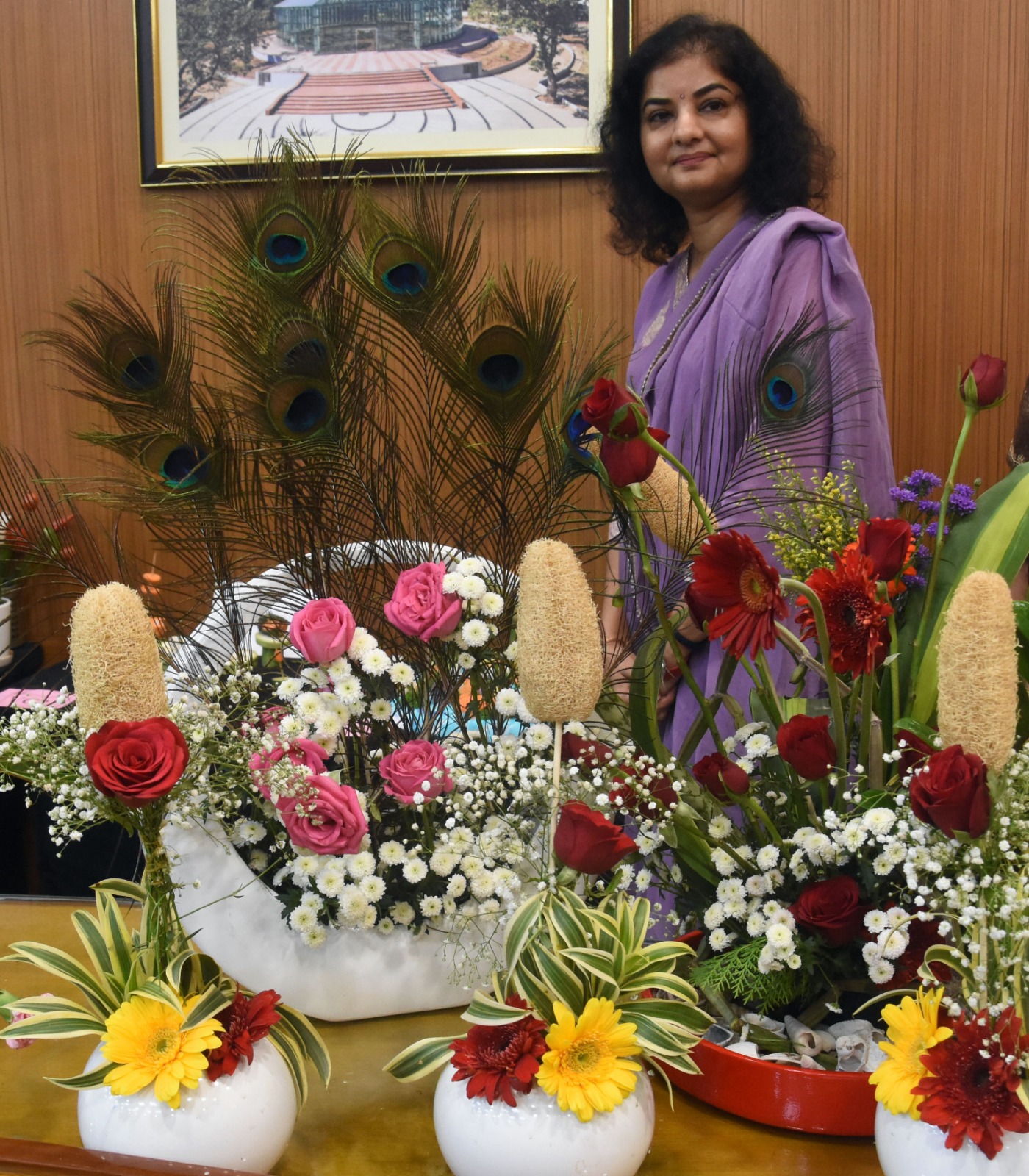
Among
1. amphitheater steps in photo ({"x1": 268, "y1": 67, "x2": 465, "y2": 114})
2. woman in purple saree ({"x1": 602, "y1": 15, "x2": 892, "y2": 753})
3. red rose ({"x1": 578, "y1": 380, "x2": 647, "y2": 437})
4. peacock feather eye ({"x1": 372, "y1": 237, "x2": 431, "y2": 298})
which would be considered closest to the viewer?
red rose ({"x1": 578, "y1": 380, "x2": 647, "y2": 437})

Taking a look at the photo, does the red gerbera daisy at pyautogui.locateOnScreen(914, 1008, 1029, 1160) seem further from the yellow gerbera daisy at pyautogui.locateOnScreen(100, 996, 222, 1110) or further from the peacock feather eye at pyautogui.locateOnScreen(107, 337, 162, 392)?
the peacock feather eye at pyautogui.locateOnScreen(107, 337, 162, 392)

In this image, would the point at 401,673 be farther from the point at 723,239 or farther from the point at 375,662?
the point at 723,239

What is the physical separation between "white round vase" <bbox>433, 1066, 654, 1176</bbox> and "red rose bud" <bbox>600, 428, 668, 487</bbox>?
351mm

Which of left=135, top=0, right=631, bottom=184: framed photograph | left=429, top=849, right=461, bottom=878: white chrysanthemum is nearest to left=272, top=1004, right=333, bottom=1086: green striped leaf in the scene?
left=429, top=849, right=461, bottom=878: white chrysanthemum

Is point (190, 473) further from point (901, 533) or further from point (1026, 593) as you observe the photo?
point (1026, 593)

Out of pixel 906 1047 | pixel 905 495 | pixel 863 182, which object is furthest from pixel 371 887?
pixel 863 182

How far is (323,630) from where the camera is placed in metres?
0.73

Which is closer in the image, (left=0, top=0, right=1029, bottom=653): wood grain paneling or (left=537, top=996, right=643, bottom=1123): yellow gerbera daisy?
(left=537, top=996, right=643, bottom=1123): yellow gerbera daisy

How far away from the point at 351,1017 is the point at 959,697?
484mm

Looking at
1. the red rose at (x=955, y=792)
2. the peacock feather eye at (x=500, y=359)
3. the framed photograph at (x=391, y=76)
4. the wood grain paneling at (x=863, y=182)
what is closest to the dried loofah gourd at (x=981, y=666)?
the red rose at (x=955, y=792)

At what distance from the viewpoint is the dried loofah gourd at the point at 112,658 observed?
625mm

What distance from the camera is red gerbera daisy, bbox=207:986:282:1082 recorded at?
0.64m

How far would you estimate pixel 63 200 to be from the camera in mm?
2377

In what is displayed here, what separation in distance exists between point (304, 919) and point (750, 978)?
0.96ft
